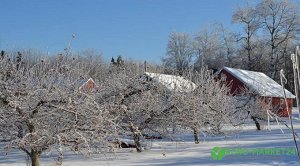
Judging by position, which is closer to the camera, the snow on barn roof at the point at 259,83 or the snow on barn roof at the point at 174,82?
the snow on barn roof at the point at 174,82

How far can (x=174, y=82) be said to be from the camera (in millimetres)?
18453

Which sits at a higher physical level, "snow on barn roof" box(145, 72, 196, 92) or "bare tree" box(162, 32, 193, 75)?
"bare tree" box(162, 32, 193, 75)

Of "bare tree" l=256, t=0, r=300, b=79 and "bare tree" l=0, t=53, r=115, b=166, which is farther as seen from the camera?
"bare tree" l=256, t=0, r=300, b=79

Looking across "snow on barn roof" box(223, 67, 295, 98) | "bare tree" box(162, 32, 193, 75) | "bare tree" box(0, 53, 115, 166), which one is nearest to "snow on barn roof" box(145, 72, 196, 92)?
"bare tree" box(0, 53, 115, 166)

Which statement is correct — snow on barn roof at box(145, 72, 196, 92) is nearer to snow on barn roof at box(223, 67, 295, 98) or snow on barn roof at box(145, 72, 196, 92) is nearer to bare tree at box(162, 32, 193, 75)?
snow on barn roof at box(223, 67, 295, 98)

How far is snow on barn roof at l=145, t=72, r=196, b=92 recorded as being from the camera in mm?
18027

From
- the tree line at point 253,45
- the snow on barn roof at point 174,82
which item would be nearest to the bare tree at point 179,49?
the tree line at point 253,45

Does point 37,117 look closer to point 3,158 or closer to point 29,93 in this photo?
point 29,93

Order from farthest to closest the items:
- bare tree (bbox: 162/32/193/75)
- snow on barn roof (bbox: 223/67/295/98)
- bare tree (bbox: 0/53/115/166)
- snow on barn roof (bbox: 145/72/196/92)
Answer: bare tree (bbox: 162/32/193/75), snow on barn roof (bbox: 223/67/295/98), snow on barn roof (bbox: 145/72/196/92), bare tree (bbox: 0/53/115/166)

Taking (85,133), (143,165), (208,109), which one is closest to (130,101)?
(208,109)

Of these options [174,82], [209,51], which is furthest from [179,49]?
[174,82]

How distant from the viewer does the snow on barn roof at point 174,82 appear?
18.0 metres

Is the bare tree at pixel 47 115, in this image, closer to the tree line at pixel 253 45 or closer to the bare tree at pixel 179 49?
the tree line at pixel 253 45

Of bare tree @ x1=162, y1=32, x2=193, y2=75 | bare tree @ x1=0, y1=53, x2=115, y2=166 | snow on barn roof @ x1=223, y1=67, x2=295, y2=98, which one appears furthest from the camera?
bare tree @ x1=162, y1=32, x2=193, y2=75
